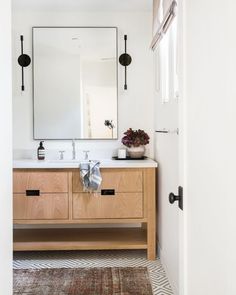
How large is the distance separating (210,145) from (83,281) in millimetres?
2151

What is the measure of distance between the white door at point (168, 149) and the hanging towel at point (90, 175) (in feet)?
1.78

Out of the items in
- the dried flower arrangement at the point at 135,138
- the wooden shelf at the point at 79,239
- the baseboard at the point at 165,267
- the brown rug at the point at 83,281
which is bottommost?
the brown rug at the point at 83,281

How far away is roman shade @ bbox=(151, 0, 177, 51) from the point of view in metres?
2.40

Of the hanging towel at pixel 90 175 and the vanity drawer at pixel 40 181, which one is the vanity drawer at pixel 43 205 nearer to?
the vanity drawer at pixel 40 181

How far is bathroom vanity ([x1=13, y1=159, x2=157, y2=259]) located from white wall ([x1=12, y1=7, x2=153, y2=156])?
627mm

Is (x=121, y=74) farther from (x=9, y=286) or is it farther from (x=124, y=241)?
(x=9, y=286)

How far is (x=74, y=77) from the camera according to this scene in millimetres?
3857

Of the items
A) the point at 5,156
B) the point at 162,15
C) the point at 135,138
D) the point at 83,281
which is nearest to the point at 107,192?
the point at 135,138

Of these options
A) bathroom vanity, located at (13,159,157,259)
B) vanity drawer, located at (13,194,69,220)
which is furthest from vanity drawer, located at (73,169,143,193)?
vanity drawer, located at (13,194,69,220)

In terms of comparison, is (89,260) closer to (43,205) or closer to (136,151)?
(43,205)

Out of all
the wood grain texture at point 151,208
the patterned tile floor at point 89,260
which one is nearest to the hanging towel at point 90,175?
the wood grain texture at point 151,208

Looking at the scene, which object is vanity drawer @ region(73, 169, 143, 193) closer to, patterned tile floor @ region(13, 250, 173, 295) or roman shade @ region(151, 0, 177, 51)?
patterned tile floor @ region(13, 250, 173, 295)

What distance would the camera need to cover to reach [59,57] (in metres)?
3.84

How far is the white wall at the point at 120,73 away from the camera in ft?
12.7
